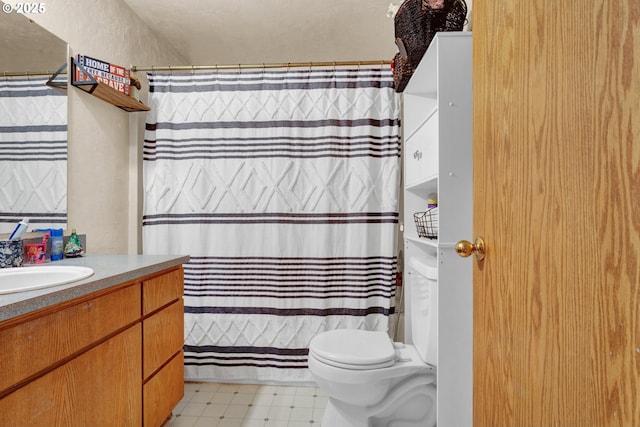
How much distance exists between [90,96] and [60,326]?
143 centimetres

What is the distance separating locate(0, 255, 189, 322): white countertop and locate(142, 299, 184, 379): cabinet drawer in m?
0.23

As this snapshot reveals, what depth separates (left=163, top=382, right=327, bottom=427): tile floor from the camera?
6.04 ft

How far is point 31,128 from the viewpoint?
1596 millimetres

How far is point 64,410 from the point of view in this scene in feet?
3.50

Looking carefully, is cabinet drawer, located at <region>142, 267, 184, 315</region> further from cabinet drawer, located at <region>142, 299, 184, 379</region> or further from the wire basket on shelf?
the wire basket on shelf

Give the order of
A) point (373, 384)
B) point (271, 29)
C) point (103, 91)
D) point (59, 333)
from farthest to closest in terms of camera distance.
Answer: point (271, 29), point (103, 91), point (373, 384), point (59, 333)

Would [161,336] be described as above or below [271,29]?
below

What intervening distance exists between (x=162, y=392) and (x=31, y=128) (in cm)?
138

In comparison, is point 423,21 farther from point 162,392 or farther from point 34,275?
point 162,392

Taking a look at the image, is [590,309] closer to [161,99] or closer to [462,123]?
[462,123]

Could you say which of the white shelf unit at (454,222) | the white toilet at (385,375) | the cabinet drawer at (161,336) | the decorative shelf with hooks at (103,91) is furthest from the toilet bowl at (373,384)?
the decorative shelf with hooks at (103,91)

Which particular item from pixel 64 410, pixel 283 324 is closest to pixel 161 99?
pixel 283 324

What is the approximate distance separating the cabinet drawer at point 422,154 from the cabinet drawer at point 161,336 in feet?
4.58
